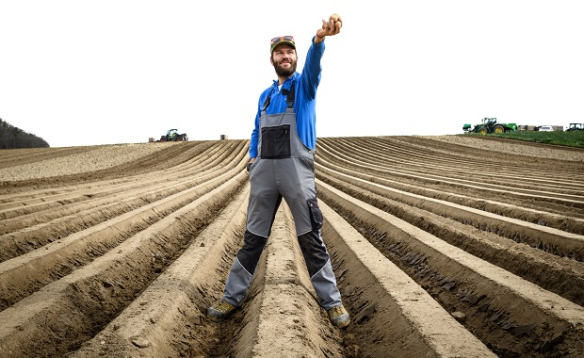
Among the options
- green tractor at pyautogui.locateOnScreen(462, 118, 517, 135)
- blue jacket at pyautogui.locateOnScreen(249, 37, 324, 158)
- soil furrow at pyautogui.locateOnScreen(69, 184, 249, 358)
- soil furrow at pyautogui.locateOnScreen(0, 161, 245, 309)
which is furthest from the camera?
green tractor at pyautogui.locateOnScreen(462, 118, 517, 135)

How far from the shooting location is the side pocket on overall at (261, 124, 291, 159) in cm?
232

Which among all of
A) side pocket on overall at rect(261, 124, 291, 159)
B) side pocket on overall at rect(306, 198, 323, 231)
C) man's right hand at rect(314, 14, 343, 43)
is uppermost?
man's right hand at rect(314, 14, 343, 43)

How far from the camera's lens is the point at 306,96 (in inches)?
90.7

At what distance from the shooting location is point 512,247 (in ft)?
11.3

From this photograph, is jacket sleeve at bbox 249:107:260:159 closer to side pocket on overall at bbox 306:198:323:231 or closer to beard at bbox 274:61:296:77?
beard at bbox 274:61:296:77

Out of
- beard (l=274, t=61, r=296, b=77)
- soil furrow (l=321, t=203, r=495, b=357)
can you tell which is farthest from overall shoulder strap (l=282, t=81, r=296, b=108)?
soil furrow (l=321, t=203, r=495, b=357)

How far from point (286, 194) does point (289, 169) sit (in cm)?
15

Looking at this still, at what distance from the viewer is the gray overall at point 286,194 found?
2.32 m

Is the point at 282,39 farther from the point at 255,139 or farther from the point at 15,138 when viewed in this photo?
the point at 15,138

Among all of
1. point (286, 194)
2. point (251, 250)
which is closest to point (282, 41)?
point (286, 194)

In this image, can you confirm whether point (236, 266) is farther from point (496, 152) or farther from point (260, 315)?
point (496, 152)

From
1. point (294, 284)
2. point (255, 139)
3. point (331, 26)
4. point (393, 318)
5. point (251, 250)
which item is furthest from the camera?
point (294, 284)

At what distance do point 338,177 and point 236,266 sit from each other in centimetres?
816

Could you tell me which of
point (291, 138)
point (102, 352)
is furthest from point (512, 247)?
point (102, 352)
